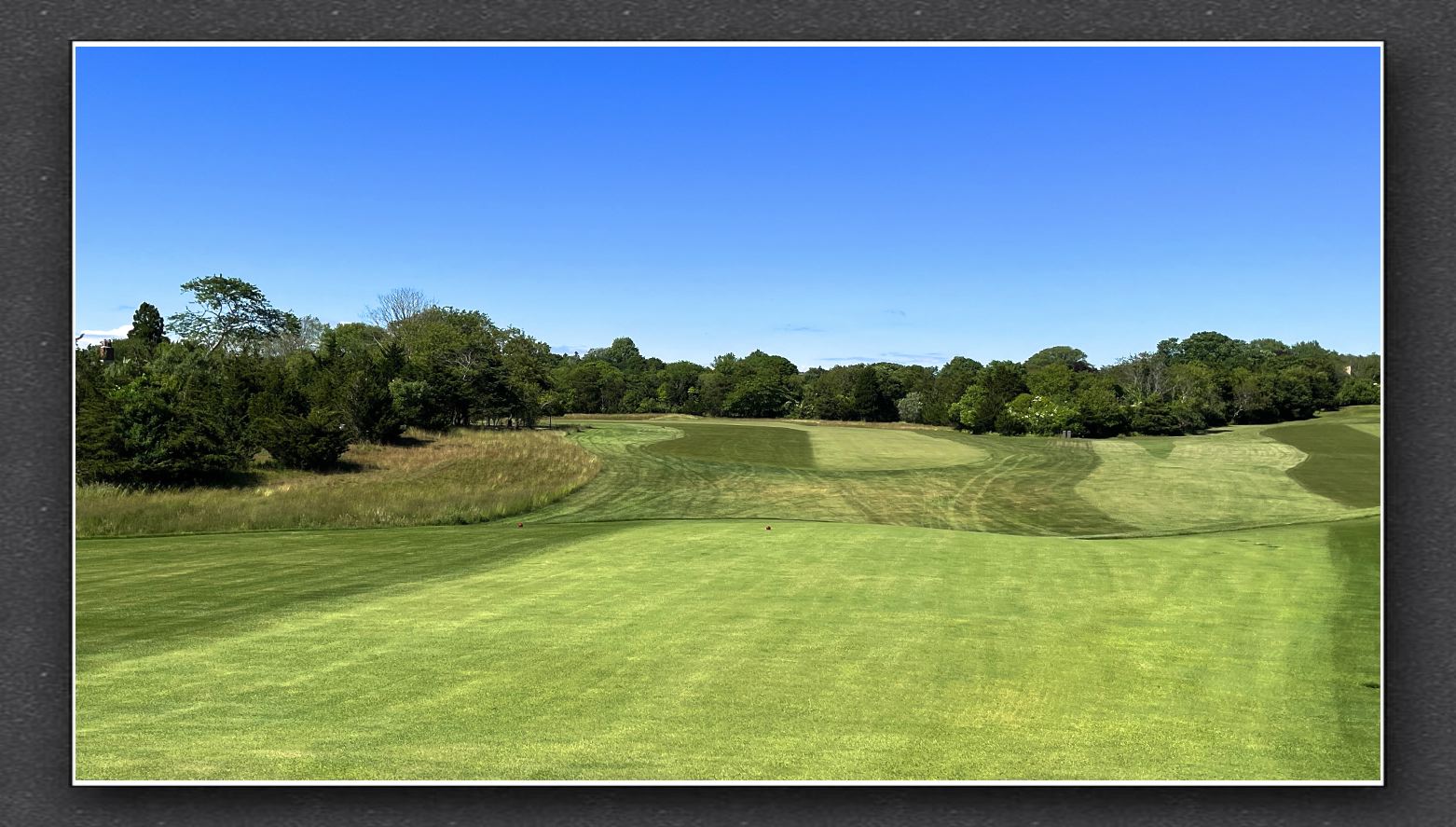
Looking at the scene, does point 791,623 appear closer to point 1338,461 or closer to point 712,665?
point 712,665

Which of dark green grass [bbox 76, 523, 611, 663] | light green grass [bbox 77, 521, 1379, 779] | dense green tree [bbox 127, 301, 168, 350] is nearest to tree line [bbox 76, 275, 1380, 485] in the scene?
dense green tree [bbox 127, 301, 168, 350]

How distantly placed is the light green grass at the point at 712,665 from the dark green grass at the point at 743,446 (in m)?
1.10

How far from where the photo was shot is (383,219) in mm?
5031

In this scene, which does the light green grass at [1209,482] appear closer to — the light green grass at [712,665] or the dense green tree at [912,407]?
the light green grass at [712,665]

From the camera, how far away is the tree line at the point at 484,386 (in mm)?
4781

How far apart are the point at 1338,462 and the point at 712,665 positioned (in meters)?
4.45

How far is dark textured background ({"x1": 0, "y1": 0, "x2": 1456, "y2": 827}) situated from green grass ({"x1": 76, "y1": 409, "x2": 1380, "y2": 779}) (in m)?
0.26

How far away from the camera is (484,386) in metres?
5.86

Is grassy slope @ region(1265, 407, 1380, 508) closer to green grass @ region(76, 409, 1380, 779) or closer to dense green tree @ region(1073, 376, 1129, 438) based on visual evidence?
green grass @ region(76, 409, 1380, 779)

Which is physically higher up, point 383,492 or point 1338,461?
point 1338,461

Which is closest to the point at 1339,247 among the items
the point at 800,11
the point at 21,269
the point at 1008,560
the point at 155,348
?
the point at 1008,560

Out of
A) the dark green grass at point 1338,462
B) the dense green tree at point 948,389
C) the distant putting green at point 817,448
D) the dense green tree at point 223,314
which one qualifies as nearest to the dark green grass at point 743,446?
the distant putting green at point 817,448

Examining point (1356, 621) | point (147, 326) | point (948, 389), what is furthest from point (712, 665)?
point (147, 326)

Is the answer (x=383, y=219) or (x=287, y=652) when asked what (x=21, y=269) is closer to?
(x=383, y=219)
